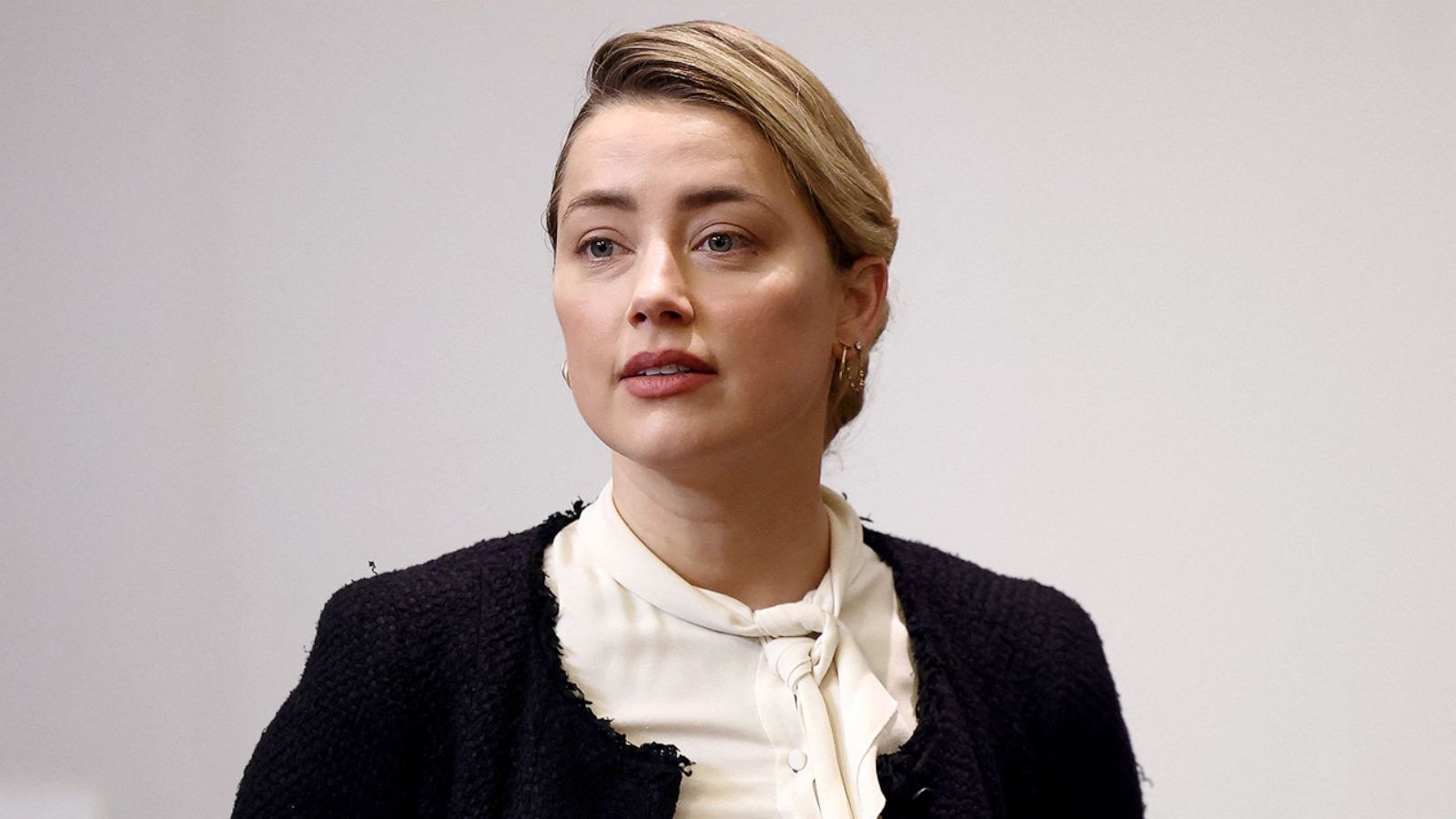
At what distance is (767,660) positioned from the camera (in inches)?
63.3

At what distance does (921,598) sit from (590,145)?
547 mm

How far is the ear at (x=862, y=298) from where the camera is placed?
5.58 feet

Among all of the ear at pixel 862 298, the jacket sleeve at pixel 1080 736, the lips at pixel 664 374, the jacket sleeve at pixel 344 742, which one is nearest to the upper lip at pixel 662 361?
the lips at pixel 664 374

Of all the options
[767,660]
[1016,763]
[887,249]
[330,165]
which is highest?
[330,165]

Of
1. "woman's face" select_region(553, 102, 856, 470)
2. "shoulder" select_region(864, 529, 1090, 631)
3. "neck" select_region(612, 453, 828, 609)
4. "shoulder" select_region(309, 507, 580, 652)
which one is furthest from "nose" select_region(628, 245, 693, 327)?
"shoulder" select_region(864, 529, 1090, 631)

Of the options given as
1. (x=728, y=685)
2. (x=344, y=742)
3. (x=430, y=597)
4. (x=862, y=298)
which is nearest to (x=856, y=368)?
(x=862, y=298)

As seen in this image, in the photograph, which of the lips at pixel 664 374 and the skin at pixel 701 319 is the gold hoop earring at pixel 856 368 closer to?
the skin at pixel 701 319

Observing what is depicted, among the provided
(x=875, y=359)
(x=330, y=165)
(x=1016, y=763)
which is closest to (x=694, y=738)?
(x=1016, y=763)

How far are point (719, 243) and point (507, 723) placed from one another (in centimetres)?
46

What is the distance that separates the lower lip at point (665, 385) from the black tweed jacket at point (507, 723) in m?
0.22

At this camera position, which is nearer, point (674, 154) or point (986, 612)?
point (674, 154)

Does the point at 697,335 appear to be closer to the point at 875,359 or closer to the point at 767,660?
the point at 767,660

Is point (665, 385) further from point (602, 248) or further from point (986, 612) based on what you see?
point (986, 612)

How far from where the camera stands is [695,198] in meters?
1.57
